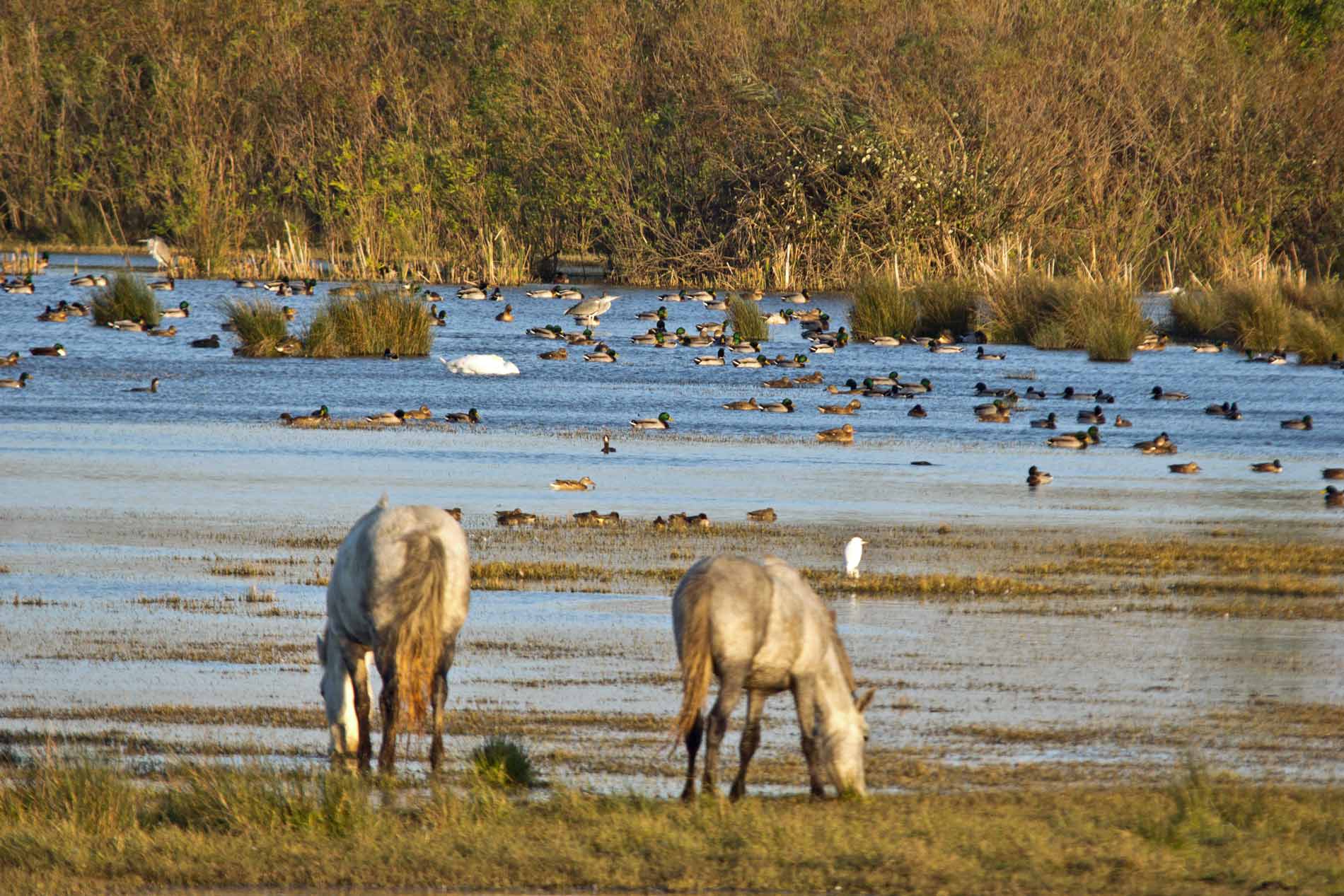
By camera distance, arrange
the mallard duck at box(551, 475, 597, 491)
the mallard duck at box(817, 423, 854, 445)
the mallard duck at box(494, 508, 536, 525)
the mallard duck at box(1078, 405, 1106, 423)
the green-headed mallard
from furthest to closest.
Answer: the mallard duck at box(1078, 405, 1106, 423)
the green-headed mallard
the mallard duck at box(817, 423, 854, 445)
the mallard duck at box(551, 475, 597, 491)
the mallard duck at box(494, 508, 536, 525)

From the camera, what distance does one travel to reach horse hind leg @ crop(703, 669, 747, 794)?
27.3 feet

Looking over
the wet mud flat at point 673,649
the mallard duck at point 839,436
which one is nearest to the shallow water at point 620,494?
the wet mud flat at point 673,649

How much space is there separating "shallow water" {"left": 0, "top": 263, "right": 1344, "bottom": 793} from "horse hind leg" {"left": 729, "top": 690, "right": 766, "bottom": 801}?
1.80 ft

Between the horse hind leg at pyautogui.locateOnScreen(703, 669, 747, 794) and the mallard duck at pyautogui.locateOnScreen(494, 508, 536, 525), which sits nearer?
the horse hind leg at pyautogui.locateOnScreen(703, 669, 747, 794)

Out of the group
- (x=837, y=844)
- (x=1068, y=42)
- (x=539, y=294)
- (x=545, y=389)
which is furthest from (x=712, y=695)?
(x=1068, y=42)

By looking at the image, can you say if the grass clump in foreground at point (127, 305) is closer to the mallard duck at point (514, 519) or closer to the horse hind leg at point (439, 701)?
the mallard duck at point (514, 519)

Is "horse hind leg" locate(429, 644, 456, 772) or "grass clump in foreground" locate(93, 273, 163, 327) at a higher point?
"grass clump in foreground" locate(93, 273, 163, 327)

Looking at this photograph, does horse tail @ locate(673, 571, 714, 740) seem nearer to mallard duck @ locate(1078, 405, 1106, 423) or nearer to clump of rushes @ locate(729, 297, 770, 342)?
mallard duck @ locate(1078, 405, 1106, 423)

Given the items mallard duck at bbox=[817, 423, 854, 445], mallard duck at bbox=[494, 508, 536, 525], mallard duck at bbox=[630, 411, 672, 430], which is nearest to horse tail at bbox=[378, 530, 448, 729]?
mallard duck at bbox=[494, 508, 536, 525]

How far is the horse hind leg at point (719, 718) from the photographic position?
8328mm

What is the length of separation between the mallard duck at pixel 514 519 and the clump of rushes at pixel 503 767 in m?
9.07

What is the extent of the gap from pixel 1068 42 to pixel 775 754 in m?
52.6

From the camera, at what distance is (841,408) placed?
2944 cm

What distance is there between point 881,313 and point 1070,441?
16990 millimetres
